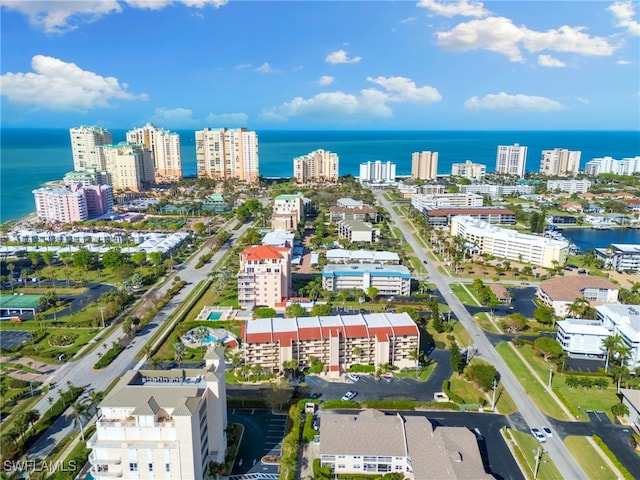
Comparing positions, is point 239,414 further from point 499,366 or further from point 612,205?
point 612,205

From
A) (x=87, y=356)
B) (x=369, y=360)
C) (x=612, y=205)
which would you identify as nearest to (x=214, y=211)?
(x=87, y=356)

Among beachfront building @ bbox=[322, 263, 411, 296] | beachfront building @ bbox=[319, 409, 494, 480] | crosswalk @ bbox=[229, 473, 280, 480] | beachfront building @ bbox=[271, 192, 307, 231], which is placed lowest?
crosswalk @ bbox=[229, 473, 280, 480]

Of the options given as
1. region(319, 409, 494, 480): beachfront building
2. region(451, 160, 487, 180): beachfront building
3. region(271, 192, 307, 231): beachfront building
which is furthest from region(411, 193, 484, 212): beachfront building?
region(319, 409, 494, 480): beachfront building

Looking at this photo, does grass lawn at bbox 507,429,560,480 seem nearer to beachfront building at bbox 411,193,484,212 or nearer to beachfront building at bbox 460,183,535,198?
beachfront building at bbox 411,193,484,212

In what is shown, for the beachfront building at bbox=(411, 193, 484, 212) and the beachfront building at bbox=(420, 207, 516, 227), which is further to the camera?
the beachfront building at bbox=(411, 193, 484, 212)

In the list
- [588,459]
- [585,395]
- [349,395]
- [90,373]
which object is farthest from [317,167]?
[588,459]

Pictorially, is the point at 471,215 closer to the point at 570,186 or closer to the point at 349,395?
the point at 570,186
